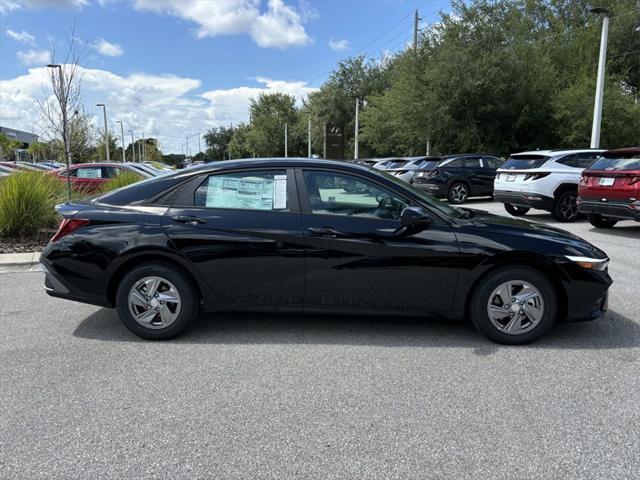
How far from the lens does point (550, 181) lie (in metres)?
11.5

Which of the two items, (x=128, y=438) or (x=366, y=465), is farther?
(x=128, y=438)

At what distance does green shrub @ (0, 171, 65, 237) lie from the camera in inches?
339

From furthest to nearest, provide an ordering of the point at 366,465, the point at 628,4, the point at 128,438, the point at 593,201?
1. the point at 628,4
2. the point at 593,201
3. the point at 128,438
4. the point at 366,465

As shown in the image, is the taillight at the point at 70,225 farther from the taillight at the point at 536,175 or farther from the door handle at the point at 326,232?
the taillight at the point at 536,175

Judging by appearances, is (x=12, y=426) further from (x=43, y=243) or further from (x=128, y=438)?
(x=43, y=243)

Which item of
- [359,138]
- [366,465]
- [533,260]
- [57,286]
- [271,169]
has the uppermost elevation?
[359,138]

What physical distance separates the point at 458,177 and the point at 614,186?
281 inches

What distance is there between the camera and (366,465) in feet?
8.71

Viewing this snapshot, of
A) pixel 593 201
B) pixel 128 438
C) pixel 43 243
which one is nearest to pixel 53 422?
pixel 128 438

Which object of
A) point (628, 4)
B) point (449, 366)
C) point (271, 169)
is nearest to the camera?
point (449, 366)

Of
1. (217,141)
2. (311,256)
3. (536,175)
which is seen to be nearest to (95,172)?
(536,175)

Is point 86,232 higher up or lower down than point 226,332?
higher up

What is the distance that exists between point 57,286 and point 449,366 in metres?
3.33

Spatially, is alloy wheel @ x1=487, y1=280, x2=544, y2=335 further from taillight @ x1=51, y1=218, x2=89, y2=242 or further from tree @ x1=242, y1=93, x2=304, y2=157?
tree @ x1=242, y1=93, x2=304, y2=157
